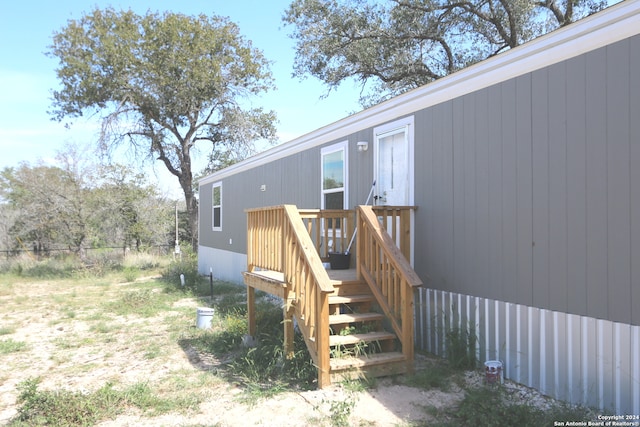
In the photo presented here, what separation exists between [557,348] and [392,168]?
2891 millimetres

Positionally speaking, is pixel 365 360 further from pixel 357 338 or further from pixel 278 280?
pixel 278 280

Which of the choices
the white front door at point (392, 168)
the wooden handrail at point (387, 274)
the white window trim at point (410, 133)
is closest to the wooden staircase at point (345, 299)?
the wooden handrail at point (387, 274)

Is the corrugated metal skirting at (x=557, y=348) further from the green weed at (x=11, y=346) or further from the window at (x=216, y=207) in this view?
the window at (x=216, y=207)

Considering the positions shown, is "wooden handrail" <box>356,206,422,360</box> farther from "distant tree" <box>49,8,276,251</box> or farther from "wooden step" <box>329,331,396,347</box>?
"distant tree" <box>49,8,276,251</box>

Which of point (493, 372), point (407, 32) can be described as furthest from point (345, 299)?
point (407, 32)

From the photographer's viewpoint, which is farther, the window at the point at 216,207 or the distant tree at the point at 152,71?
the distant tree at the point at 152,71

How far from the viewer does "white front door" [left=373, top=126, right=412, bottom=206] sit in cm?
572

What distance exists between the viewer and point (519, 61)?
4.21 m

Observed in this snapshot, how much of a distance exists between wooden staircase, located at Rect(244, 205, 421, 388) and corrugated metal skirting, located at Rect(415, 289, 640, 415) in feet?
2.44

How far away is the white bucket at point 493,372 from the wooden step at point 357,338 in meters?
0.89

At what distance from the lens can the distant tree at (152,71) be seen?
1673cm

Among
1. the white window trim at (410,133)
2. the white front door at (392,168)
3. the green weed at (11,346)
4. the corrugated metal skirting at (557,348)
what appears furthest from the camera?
the green weed at (11,346)

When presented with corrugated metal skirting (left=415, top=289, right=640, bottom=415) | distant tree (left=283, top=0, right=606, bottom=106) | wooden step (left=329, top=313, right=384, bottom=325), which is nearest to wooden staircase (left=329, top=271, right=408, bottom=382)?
wooden step (left=329, top=313, right=384, bottom=325)

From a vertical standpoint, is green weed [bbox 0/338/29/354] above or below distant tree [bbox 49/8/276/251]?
below
